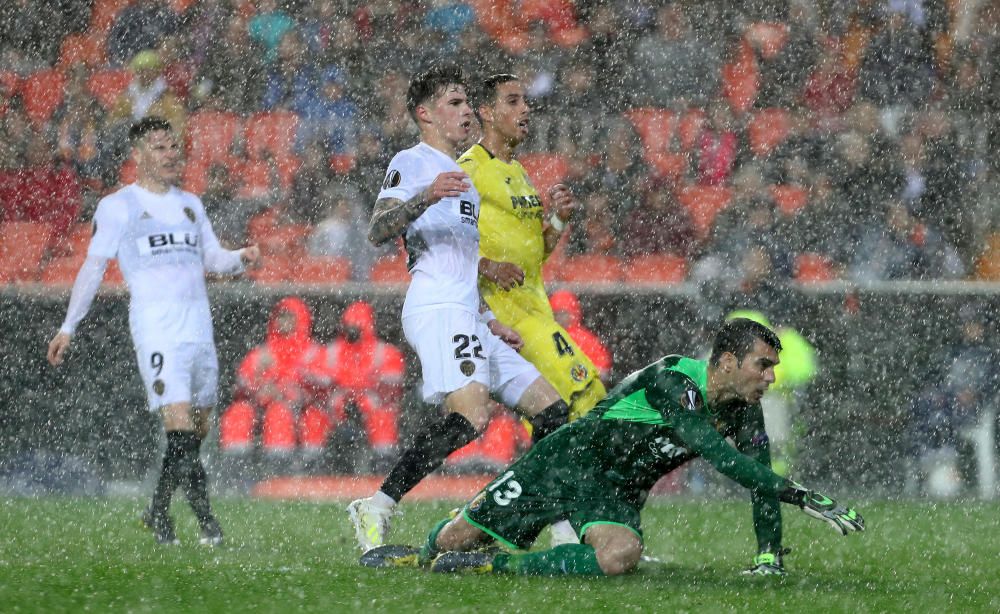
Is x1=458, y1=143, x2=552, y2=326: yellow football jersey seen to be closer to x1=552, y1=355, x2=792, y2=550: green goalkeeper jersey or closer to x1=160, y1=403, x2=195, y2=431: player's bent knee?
x1=552, y1=355, x2=792, y2=550: green goalkeeper jersey

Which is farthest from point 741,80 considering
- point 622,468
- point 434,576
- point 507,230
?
point 434,576

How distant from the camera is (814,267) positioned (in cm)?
998

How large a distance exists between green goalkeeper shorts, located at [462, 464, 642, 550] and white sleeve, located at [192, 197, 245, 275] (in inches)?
87.4

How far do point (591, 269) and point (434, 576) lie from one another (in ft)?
17.8

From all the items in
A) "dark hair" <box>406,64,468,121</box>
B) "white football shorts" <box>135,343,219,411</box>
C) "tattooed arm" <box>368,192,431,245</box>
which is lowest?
"white football shorts" <box>135,343,219,411</box>

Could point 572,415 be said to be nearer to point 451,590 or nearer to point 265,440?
point 451,590

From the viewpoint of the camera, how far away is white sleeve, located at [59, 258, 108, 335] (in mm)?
6562

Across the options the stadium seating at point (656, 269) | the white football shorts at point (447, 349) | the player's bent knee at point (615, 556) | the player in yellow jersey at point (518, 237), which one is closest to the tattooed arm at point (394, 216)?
the white football shorts at point (447, 349)

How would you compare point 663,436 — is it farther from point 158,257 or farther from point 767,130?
point 767,130

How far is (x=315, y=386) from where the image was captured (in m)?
8.82

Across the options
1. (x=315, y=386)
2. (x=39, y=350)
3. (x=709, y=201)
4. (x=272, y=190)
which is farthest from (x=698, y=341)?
(x=39, y=350)

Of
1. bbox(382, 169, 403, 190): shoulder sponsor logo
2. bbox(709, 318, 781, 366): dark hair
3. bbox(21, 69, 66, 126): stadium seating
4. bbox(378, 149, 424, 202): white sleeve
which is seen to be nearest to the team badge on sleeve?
bbox(709, 318, 781, 366): dark hair

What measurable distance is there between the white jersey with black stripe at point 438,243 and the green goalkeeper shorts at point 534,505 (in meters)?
0.83

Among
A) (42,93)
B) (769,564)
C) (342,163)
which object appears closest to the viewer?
(769,564)
